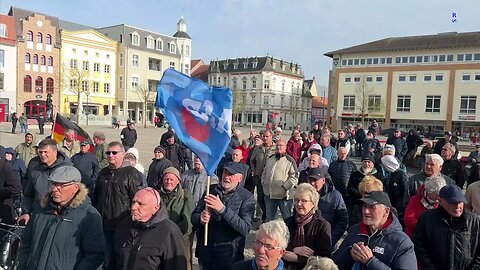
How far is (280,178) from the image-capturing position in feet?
21.9

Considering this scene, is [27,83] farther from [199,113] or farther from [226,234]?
[226,234]

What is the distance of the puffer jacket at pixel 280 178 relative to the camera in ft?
21.8

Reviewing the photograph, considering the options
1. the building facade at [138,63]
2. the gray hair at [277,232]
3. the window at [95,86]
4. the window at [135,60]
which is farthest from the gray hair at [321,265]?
the window at [135,60]

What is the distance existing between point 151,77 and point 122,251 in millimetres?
57903

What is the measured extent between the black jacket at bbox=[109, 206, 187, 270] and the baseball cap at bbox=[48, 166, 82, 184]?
0.64 meters

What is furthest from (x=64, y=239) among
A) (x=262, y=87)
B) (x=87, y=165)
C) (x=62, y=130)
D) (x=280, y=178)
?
(x=262, y=87)

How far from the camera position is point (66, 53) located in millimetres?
49094

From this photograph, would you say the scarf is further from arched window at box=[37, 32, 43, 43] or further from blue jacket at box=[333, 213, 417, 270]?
arched window at box=[37, 32, 43, 43]

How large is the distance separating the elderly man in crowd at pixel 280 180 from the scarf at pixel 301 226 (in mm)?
3016

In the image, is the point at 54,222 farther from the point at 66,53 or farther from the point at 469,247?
the point at 66,53

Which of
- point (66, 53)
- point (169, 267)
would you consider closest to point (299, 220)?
point (169, 267)

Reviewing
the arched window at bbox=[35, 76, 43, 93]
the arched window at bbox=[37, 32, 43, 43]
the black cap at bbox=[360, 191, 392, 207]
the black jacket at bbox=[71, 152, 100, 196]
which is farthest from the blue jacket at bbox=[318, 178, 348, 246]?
the arched window at bbox=[37, 32, 43, 43]

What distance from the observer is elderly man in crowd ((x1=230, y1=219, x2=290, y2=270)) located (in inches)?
105

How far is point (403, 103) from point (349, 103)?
734 centimetres
